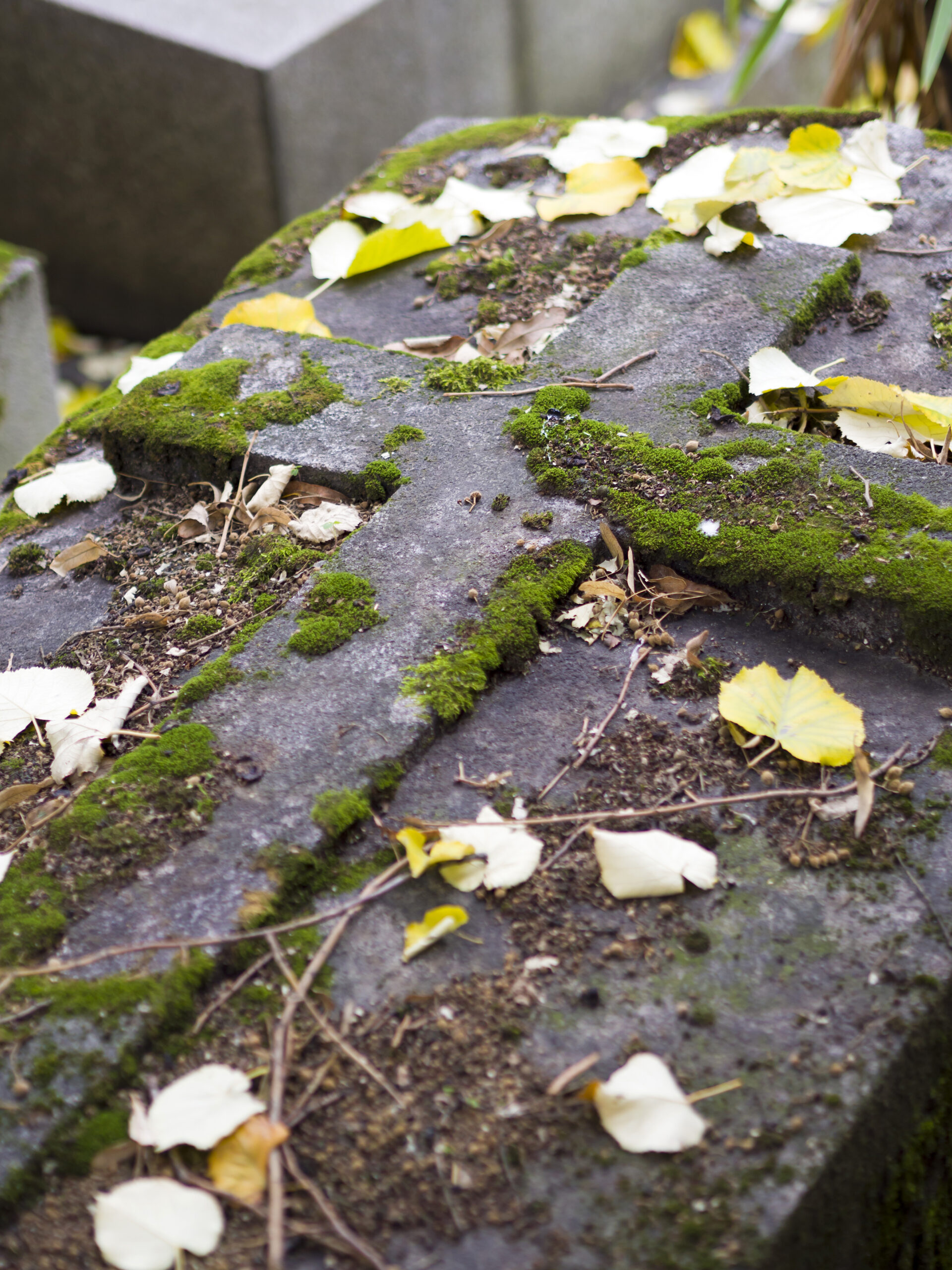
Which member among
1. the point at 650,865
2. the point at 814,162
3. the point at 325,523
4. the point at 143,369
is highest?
the point at 814,162

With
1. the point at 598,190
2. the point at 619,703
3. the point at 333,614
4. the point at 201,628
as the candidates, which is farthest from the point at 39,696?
the point at 598,190

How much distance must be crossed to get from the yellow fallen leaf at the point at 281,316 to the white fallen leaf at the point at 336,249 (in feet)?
0.54

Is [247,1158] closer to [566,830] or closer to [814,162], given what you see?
[566,830]

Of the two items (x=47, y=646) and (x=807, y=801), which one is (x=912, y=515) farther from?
(x=47, y=646)

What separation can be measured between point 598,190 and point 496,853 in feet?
5.72

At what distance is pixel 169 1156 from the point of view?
1.01 meters

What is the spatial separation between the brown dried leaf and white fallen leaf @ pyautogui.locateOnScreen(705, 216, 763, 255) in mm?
1576

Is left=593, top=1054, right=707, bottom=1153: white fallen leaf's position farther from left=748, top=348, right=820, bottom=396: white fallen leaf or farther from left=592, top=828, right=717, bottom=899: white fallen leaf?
left=748, top=348, right=820, bottom=396: white fallen leaf

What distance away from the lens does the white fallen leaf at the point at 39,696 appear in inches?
58.9

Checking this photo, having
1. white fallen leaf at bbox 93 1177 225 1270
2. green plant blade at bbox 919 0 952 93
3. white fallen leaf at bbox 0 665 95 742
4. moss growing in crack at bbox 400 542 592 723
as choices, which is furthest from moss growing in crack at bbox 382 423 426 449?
green plant blade at bbox 919 0 952 93

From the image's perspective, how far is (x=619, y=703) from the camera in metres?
1.42

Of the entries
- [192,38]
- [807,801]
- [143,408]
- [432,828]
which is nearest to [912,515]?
[807,801]

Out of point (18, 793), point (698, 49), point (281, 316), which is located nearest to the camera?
point (18, 793)

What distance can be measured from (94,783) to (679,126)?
2131 mm
